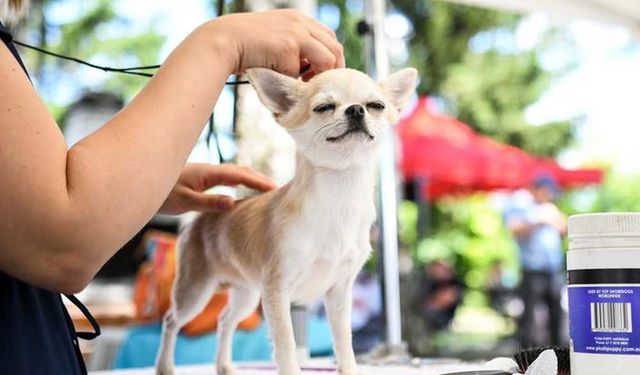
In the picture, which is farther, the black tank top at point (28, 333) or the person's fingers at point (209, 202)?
the person's fingers at point (209, 202)

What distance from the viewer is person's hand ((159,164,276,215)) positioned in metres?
0.94

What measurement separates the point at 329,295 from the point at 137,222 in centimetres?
32

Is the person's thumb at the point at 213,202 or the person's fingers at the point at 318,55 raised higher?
the person's fingers at the point at 318,55

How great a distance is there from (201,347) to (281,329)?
165 cm

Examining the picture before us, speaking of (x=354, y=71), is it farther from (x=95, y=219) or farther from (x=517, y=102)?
(x=517, y=102)

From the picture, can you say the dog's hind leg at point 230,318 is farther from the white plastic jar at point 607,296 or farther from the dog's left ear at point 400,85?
the white plastic jar at point 607,296

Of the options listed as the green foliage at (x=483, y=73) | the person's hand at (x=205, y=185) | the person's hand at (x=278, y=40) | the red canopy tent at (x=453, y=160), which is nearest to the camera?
the person's hand at (x=278, y=40)

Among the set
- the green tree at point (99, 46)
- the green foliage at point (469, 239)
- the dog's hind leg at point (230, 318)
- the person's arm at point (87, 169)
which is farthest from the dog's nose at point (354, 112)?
the green foliage at point (469, 239)

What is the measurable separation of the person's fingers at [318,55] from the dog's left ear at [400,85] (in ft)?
0.23

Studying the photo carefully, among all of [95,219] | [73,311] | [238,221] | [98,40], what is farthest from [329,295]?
[98,40]

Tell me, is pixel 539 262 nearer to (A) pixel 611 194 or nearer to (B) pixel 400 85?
(A) pixel 611 194

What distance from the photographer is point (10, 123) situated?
1.75ft

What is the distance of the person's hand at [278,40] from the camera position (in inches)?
27.2

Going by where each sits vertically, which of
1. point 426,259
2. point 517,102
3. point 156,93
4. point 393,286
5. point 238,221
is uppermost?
point 517,102
